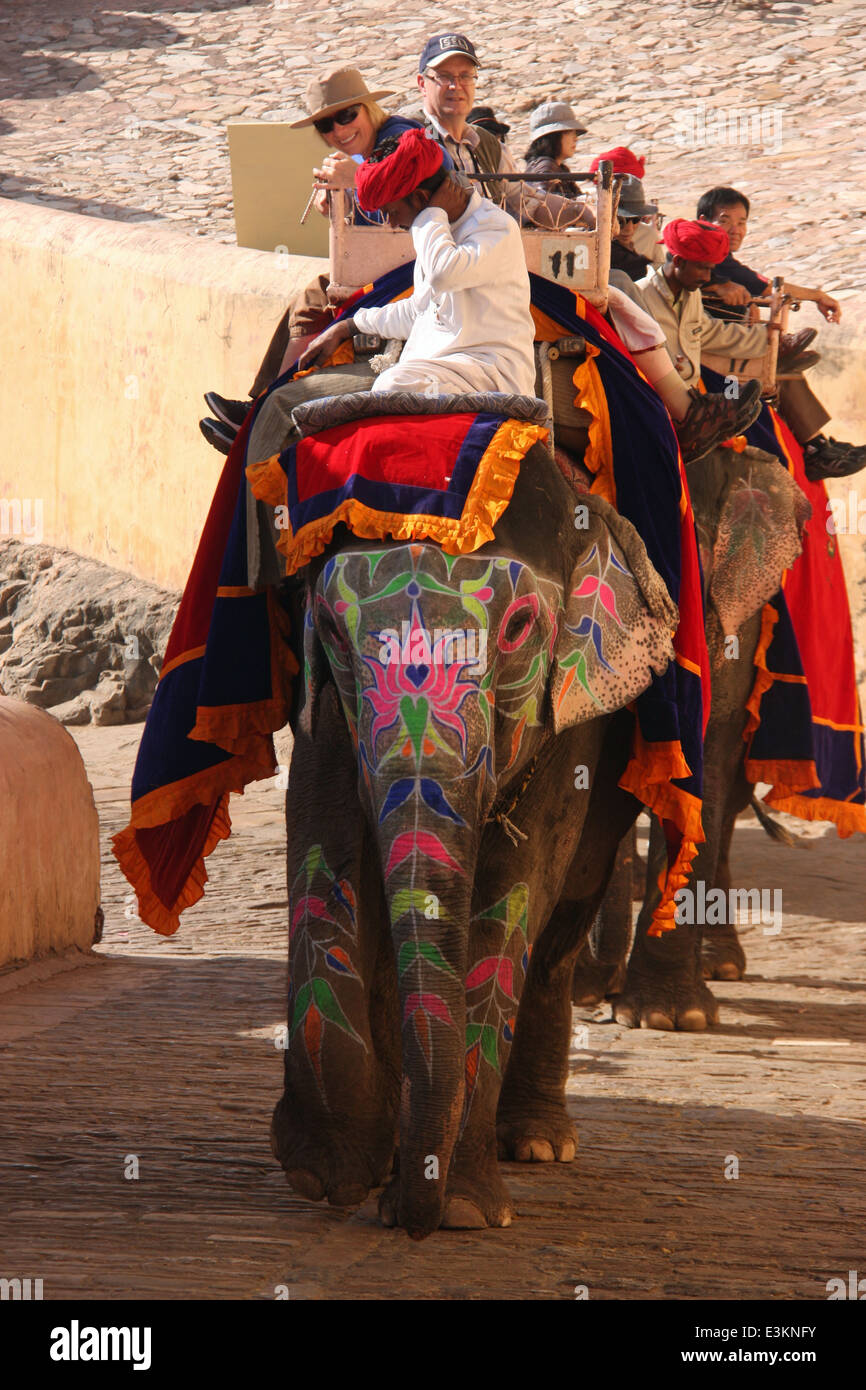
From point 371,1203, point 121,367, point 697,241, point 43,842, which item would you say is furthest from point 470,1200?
point 121,367

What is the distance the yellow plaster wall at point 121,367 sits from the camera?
1224 centimetres

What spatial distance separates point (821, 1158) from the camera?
15.8ft

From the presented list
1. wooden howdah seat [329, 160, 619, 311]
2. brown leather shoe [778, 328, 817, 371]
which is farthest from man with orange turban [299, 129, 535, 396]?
brown leather shoe [778, 328, 817, 371]

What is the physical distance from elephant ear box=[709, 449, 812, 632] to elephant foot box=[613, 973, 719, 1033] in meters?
1.27

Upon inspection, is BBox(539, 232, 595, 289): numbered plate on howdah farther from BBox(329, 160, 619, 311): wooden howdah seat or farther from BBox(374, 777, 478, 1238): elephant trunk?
BBox(374, 777, 478, 1238): elephant trunk

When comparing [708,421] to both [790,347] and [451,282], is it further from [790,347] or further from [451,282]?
[790,347]

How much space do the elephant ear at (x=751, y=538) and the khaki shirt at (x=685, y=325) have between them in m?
0.39

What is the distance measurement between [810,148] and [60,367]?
7.59 metres

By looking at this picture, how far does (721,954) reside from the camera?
7902 mm

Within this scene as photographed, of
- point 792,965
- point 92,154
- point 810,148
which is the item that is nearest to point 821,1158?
point 792,965

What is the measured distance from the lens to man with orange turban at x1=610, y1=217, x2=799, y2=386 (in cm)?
648

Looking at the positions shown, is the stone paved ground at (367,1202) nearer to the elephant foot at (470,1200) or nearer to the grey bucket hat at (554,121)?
the elephant foot at (470,1200)

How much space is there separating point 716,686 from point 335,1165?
3.49 m

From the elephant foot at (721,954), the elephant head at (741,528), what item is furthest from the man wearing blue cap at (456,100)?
the elephant foot at (721,954)
